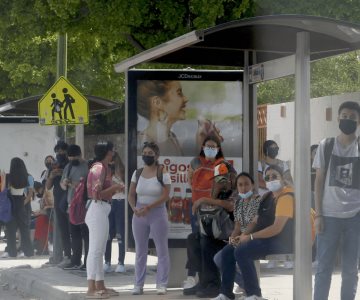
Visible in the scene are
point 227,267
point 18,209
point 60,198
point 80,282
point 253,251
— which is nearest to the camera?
point 253,251

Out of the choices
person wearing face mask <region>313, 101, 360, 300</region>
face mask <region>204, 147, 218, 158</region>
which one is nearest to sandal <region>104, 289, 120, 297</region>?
face mask <region>204, 147, 218, 158</region>

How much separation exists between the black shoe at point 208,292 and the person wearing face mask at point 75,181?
148 inches

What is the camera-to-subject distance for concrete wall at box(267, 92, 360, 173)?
59.3ft

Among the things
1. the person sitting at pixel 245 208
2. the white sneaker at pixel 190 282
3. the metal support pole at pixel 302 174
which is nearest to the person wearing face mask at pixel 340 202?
the metal support pole at pixel 302 174

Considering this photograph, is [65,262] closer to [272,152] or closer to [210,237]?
[272,152]

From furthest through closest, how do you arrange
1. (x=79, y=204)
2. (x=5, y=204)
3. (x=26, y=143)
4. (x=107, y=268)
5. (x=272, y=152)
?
1. (x=26, y=143)
2. (x=5, y=204)
3. (x=107, y=268)
4. (x=272, y=152)
5. (x=79, y=204)

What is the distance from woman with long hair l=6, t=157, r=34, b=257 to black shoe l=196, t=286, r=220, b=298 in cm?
791

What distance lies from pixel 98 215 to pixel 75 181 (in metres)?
3.56

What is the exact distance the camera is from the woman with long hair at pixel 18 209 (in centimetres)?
1977

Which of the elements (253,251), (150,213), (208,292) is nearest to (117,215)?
(150,213)

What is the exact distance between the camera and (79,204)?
14523 millimetres

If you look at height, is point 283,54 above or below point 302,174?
above

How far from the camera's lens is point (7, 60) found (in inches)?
1226

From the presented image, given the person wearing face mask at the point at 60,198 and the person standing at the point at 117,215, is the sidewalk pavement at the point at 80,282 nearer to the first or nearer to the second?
the person standing at the point at 117,215
